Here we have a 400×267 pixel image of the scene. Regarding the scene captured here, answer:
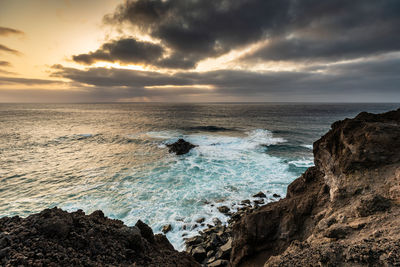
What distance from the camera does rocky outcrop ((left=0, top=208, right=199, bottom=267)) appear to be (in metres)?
3.43

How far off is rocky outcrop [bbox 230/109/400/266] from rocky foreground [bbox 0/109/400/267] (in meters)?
0.02

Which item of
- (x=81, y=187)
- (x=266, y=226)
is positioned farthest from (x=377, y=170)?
(x=81, y=187)

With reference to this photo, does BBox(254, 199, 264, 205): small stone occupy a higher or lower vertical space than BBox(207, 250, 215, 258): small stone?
higher

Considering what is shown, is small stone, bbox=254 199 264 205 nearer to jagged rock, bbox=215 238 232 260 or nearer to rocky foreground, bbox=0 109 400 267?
jagged rock, bbox=215 238 232 260

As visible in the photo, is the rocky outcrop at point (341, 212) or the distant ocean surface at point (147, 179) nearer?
the rocky outcrop at point (341, 212)

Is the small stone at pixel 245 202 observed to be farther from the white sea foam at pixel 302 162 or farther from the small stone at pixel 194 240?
the white sea foam at pixel 302 162

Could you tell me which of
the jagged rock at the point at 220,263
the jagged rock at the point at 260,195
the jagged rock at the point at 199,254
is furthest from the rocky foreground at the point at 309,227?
the jagged rock at the point at 260,195

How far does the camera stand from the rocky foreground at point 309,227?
3350mm

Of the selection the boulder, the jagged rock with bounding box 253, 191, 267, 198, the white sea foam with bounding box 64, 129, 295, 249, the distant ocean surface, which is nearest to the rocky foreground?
the boulder

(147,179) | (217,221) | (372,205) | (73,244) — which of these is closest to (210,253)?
(217,221)

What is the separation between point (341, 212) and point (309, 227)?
134cm

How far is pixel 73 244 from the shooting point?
4070mm

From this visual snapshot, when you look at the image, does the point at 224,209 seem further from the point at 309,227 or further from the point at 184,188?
the point at 309,227

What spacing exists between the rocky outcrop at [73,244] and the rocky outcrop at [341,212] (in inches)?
129
